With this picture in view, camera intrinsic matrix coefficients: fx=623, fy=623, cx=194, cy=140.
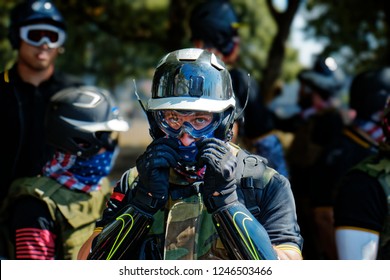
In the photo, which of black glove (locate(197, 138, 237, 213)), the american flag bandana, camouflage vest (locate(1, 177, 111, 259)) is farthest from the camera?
the american flag bandana

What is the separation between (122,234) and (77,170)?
1596 millimetres

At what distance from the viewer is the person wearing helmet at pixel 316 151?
6.06 m

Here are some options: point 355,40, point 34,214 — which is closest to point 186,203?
point 34,214

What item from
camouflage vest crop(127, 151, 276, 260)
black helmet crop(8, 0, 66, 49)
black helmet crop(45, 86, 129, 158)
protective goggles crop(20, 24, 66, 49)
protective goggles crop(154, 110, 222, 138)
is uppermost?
black helmet crop(8, 0, 66, 49)

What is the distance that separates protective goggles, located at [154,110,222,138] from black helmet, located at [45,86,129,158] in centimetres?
148

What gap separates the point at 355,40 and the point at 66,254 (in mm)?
13474

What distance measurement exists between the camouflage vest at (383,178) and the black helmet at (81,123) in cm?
171

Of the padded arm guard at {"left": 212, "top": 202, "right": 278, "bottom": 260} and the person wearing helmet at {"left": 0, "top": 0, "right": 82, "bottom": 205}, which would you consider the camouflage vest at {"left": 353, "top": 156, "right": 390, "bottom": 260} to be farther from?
the person wearing helmet at {"left": 0, "top": 0, "right": 82, "bottom": 205}

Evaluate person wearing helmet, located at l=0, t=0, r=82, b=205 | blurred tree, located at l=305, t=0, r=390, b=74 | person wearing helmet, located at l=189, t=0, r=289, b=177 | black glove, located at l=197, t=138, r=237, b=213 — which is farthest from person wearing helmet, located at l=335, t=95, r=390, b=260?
blurred tree, located at l=305, t=0, r=390, b=74

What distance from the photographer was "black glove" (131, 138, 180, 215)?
8.80 ft

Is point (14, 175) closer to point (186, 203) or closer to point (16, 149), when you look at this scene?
point (16, 149)

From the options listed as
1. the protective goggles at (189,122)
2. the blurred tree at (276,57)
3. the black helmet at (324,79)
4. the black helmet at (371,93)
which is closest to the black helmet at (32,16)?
the black helmet at (371,93)
